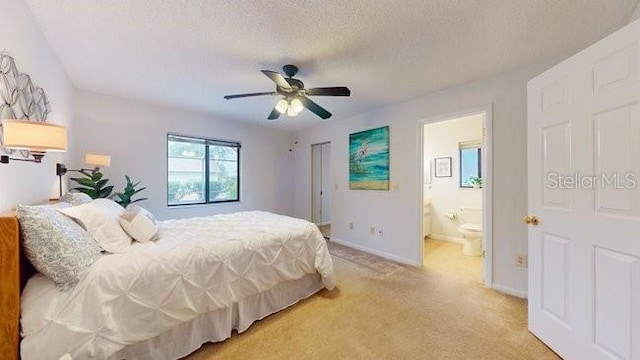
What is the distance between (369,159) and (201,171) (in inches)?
119

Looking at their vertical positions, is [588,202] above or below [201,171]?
below

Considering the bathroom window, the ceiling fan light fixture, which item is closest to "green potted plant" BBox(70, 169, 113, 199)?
the ceiling fan light fixture

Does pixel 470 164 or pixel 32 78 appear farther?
pixel 470 164

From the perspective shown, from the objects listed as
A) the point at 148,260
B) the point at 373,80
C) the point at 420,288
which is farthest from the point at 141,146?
the point at 420,288

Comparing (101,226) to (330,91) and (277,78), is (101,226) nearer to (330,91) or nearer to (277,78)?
(277,78)

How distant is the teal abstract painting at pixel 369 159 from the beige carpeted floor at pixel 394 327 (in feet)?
5.38

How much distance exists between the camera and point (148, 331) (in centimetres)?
144

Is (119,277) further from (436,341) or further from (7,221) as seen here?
(436,341)

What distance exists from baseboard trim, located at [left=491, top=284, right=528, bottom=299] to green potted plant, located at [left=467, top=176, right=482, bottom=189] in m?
2.21

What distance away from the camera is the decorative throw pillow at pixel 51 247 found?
1168mm

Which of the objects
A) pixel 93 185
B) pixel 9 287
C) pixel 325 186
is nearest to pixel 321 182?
pixel 325 186

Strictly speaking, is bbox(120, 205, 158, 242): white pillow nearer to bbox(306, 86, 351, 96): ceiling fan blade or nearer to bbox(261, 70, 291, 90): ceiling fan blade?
bbox(261, 70, 291, 90): ceiling fan blade

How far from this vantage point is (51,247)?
1192 millimetres

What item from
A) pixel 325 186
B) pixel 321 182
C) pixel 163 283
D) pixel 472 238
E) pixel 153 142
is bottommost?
pixel 472 238
